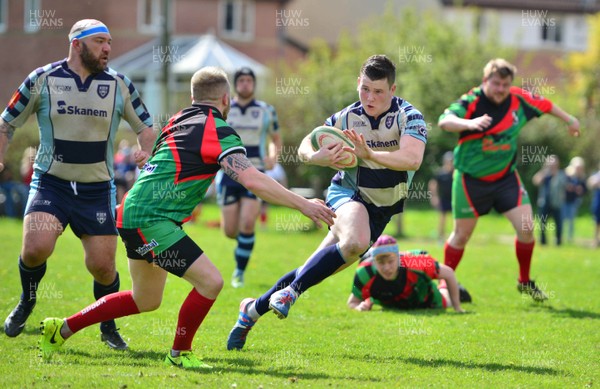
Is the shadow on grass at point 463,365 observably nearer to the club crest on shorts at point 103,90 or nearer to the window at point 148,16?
the club crest on shorts at point 103,90

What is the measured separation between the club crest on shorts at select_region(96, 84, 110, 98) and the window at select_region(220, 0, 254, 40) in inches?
1384

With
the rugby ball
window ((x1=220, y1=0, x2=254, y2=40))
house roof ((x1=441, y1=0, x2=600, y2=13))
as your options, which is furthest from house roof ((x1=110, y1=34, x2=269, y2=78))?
the rugby ball

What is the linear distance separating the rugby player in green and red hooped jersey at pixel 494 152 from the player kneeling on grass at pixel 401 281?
0.72 meters

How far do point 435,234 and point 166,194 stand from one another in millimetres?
17397

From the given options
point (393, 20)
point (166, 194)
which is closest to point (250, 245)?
point (166, 194)

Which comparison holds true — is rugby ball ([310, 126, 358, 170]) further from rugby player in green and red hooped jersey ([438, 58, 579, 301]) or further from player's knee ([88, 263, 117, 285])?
rugby player in green and red hooped jersey ([438, 58, 579, 301])

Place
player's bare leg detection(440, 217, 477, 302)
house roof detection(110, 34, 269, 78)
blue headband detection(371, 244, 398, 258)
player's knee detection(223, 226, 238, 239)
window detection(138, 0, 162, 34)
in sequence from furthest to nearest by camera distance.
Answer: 1. window detection(138, 0, 162, 34)
2. house roof detection(110, 34, 269, 78)
3. player's knee detection(223, 226, 238, 239)
4. player's bare leg detection(440, 217, 477, 302)
5. blue headband detection(371, 244, 398, 258)

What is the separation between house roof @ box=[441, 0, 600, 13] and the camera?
145ft

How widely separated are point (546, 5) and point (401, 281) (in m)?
39.5

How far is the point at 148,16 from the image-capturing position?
137ft

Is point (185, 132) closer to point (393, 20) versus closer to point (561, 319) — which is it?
point (561, 319)

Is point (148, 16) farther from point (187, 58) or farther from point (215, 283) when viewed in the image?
point (215, 283)

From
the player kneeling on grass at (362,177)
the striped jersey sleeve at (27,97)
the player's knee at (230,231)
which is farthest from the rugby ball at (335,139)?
the player's knee at (230,231)

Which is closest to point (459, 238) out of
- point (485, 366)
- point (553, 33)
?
point (485, 366)
